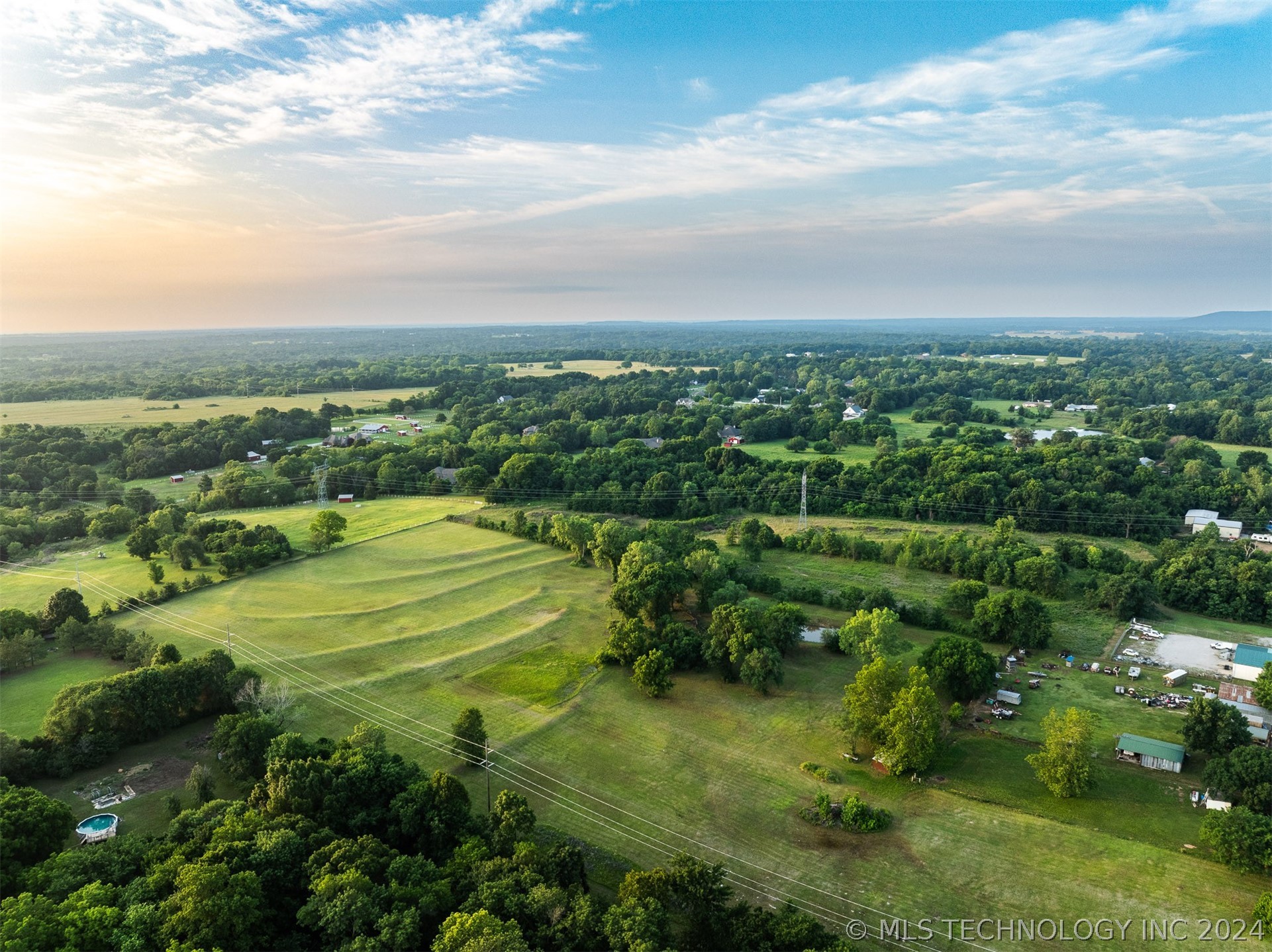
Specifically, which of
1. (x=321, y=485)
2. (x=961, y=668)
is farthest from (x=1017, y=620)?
(x=321, y=485)

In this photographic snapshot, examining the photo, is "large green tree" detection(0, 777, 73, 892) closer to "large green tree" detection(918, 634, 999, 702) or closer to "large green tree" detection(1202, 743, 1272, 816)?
"large green tree" detection(918, 634, 999, 702)

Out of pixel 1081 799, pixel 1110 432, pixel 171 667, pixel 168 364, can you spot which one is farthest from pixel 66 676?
pixel 168 364

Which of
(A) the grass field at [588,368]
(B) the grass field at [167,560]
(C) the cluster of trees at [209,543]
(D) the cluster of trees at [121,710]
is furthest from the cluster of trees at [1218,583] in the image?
(A) the grass field at [588,368]

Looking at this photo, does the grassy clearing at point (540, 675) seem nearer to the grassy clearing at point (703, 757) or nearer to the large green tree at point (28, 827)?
the grassy clearing at point (703, 757)

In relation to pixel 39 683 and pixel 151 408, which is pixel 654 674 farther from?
pixel 151 408

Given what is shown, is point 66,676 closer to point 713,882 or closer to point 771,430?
point 713,882
